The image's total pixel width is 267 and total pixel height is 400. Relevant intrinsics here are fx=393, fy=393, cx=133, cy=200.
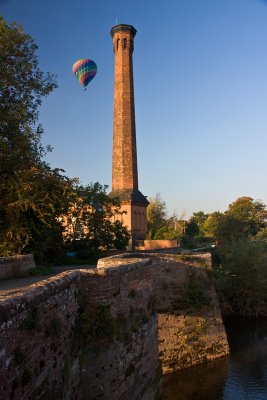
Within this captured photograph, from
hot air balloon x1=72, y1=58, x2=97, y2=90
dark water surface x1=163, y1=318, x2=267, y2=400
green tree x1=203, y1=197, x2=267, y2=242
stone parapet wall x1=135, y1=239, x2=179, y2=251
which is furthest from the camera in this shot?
green tree x1=203, y1=197, x2=267, y2=242

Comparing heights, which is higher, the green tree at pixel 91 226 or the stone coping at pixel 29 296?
the green tree at pixel 91 226

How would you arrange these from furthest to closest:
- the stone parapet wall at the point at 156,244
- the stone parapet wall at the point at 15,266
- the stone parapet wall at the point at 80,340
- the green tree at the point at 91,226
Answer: the stone parapet wall at the point at 156,244, the green tree at the point at 91,226, the stone parapet wall at the point at 15,266, the stone parapet wall at the point at 80,340

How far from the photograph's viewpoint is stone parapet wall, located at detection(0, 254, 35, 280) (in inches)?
490

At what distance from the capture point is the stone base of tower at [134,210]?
129 ft

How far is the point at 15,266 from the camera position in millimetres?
13156

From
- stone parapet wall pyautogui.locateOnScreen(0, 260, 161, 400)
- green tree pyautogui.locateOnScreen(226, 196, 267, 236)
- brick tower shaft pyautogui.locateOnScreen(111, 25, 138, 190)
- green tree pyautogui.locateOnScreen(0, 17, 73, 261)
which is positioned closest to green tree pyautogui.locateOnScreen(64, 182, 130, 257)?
green tree pyautogui.locateOnScreen(0, 17, 73, 261)

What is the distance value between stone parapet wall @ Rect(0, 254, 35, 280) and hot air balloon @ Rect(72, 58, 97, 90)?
27337mm

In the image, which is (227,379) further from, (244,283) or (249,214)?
(249,214)

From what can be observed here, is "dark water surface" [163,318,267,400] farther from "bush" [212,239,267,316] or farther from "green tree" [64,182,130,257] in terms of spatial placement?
"green tree" [64,182,130,257]

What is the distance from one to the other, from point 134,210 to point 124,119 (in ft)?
31.4

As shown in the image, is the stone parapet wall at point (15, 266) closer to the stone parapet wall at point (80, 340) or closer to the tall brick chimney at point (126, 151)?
the stone parapet wall at point (80, 340)

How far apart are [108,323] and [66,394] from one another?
195cm

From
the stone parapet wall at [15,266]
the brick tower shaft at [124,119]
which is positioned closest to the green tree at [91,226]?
the stone parapet wall at [15,266]

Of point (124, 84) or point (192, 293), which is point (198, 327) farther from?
point (124, 84)
